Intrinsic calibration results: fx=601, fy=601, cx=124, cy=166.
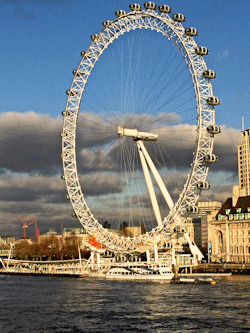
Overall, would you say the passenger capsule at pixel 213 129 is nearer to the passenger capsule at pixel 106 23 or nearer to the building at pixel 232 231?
the passenger capsule at pixel 106 23

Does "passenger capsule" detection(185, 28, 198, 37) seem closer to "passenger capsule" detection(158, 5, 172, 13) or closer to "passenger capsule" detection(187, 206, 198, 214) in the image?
"passenger capsule" detection(158, 5, 172, 13)

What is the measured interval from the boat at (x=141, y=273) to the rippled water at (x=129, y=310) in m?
16.5

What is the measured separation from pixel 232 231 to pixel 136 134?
171 ft

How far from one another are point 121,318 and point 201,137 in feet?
124

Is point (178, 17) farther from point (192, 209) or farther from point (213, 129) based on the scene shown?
point (192, 209)

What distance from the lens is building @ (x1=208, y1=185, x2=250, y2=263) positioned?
407ft

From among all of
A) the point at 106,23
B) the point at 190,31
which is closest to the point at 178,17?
the point at 190,31

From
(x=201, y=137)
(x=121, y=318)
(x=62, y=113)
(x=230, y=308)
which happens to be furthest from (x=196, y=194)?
(x=121, y=318)

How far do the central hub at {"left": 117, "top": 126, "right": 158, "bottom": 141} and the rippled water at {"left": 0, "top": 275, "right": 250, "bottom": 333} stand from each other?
2190 cm

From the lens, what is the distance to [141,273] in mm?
90688

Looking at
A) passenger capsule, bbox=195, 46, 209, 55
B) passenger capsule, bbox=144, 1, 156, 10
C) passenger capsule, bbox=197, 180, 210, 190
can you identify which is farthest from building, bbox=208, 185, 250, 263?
passenger capsule, bbox=144, 1, 156, 10

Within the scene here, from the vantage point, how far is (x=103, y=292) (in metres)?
67.2

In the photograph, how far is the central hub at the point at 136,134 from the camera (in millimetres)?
81375

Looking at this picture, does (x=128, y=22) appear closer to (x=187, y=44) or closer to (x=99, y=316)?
(x=187, y=44)
